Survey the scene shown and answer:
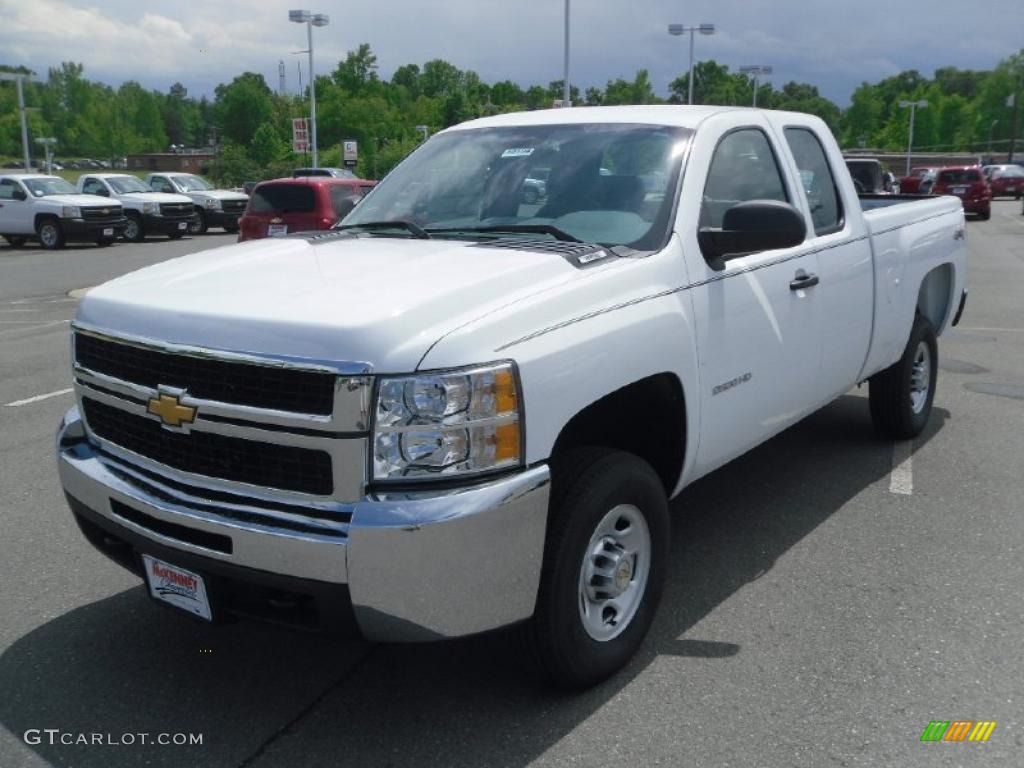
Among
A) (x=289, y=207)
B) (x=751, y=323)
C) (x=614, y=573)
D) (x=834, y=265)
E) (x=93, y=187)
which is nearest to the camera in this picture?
(x=614, y=573)

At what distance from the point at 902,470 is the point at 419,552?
4.07m

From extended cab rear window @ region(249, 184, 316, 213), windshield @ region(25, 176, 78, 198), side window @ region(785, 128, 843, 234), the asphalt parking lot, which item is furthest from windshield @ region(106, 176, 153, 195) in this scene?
side window @ region(785, 128, 843, 234)

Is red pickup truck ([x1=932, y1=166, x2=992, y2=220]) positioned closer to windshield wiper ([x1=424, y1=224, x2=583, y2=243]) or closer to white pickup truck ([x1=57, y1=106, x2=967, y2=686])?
white pickup truck ([x1=57, y1=106, x2=967, y2=686])

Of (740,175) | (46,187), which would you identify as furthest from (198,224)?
(740,175)

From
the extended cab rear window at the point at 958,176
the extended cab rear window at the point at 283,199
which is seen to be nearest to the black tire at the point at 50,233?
the extended cab rear window at the point at 283,199

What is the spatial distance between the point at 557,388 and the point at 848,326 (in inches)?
99.0

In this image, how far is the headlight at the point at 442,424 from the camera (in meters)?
2.77

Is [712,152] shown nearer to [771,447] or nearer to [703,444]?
[703,444]

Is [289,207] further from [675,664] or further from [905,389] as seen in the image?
[675,664]

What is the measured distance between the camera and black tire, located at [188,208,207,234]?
95.3ft

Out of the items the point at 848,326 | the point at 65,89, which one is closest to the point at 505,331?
the point at 848,326

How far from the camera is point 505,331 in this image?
2945 millimetres

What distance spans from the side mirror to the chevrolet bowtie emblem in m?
1.99

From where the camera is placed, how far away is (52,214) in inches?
1009
